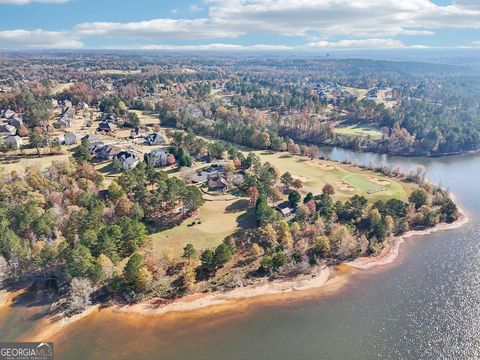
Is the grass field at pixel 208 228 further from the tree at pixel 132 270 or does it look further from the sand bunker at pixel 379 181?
the sand bunker at pixel 379 181

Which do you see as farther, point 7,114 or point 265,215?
point 7,114

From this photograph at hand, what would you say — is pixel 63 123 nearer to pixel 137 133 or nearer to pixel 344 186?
pixel 137 133

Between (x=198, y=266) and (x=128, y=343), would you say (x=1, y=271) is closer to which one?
(x=128, y=343)

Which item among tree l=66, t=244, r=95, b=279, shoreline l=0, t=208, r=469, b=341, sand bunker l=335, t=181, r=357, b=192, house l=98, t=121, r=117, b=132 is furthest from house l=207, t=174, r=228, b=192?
house l=98, t=121, r=117, b=132

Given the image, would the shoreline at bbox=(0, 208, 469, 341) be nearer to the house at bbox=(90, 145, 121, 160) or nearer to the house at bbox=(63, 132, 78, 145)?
the house at bbox=(90, 145, 121, 160)

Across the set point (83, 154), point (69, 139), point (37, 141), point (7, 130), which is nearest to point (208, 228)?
point (83, 154)

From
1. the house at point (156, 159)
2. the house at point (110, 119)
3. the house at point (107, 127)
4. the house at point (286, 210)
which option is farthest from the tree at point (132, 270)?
the house at point (110, 119)

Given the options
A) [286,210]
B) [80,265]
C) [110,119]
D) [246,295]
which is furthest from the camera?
[110,119]

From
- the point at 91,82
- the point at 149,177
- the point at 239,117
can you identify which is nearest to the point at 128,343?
the point at 149,177
